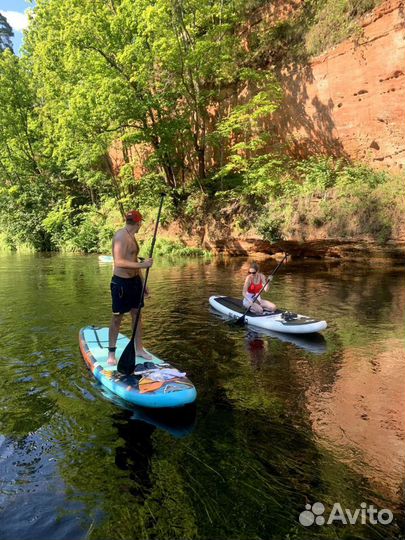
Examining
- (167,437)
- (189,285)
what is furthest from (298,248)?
(167,437)

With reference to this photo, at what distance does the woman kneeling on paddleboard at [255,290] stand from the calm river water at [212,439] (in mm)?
719

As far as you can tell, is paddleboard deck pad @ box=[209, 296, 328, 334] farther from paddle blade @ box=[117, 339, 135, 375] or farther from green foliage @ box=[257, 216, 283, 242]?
green foliage @ box=[257, 216, 283, 242]

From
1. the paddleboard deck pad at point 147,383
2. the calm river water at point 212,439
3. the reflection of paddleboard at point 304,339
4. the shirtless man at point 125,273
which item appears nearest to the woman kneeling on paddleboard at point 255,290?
the reflection of paddleboard at point 304,339

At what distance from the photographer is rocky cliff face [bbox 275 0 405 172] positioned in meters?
15.5

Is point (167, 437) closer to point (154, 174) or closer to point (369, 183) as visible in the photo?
point (369, 183)

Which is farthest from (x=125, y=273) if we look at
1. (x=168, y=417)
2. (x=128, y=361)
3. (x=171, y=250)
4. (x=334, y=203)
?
(x=171, y=250)

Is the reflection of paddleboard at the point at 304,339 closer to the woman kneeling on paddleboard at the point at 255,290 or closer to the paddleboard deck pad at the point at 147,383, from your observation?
the woman kneeling on paddleboard at the point at 255,290

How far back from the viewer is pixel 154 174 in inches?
912

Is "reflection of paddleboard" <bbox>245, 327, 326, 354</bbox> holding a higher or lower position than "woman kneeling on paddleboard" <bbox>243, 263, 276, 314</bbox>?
lower

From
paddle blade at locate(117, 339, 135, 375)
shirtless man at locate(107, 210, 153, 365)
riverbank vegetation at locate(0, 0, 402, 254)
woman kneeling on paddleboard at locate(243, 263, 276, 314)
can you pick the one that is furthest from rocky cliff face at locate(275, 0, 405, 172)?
paddle blade at locate(117, 339, 135, 375)

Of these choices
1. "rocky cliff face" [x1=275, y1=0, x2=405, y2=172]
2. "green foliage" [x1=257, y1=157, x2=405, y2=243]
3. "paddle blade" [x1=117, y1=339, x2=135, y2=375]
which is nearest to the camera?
"paddle blade" [x1=117, y1=339, x2=135, y2=375]

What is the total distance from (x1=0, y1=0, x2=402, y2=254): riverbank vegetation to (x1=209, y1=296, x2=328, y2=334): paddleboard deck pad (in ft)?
23.3

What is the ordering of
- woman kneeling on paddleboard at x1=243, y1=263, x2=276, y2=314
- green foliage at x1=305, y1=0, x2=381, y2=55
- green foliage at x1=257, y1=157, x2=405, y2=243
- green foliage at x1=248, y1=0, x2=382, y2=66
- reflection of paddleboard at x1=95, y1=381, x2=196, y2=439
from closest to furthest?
1. reflection of paddleboard at x1=95, y1=381, x2=196, y2=439
2. woman kneeling on paddleboard at x1=243, y1=263, x2=276, y2=314
3. green foliage at x1=257, y1=157, x2=405, y2=243
4. green foliage at x1=305, y1=0, x2=381, y2=55
5. green foliage at x1=248, y1=0, x2=382, y2=66

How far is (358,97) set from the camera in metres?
16.5
